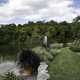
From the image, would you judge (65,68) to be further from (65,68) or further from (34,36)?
(34,36)

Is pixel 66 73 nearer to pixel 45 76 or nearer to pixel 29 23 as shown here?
Result: pixel 45 76

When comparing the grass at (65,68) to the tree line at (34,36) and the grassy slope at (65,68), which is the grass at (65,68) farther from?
the tree line at (34,36)

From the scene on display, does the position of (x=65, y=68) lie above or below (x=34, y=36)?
above

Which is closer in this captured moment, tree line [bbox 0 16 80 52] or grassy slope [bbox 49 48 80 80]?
grassy slope [bbox 49 48 80 80]

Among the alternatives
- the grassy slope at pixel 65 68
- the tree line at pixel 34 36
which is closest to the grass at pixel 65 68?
the grassy slope at pixel 65 68

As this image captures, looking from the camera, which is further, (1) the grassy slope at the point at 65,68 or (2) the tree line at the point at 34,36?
(2) the tree line at the point at 34,36

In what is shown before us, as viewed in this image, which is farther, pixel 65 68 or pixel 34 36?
pixel 34 36

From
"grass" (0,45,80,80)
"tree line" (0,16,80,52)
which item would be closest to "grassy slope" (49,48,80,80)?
"grass" (0,45,80,80)

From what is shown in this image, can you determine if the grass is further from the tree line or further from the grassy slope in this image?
the tree line

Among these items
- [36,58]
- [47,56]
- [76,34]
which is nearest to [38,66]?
[36,58]

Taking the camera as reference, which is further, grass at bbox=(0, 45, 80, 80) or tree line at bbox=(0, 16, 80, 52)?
tree line at bbox=(0, 16, 80, 52)

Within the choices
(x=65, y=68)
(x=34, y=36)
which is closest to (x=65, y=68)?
(x=65, y=68)

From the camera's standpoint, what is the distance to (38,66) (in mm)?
8492

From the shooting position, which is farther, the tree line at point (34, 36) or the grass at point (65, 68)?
the tree line at point (34, 36)
